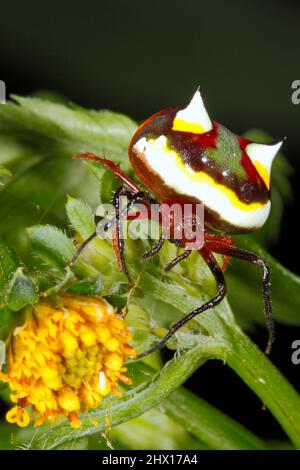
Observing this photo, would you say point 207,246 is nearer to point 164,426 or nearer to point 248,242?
point 248,242

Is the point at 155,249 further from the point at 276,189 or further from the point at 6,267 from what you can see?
the point at 276,189

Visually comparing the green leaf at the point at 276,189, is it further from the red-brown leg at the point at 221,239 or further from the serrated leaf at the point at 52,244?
the serrated leaf at the point at 52,244

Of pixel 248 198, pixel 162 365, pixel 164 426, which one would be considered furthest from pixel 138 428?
pixel 248 198

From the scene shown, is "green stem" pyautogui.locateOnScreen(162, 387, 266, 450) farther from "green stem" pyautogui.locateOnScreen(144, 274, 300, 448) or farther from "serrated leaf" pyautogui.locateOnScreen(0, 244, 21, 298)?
"serrated leaf" pyautogui.locateOnScreen(0, 244, 21, 298)

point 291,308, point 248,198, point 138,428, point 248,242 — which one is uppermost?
→ point 248,198


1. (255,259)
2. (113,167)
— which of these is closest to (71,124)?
(113,167)

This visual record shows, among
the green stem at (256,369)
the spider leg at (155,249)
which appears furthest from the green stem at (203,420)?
the spider leg at (155,249)
